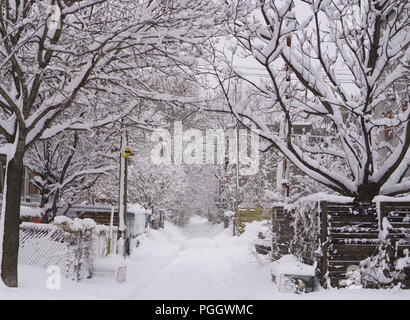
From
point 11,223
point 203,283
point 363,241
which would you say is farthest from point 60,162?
point 363,241

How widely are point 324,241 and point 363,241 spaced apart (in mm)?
787

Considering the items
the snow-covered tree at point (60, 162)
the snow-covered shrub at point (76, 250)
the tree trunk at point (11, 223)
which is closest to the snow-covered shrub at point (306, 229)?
the snow-covered shrub at point (76, 250)

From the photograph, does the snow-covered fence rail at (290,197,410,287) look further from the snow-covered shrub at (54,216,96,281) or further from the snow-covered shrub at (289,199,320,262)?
the snow-covered shrub at (54,216,96,281)

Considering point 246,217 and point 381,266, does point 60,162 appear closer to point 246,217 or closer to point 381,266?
point 381,266

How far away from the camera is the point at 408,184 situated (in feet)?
37.7

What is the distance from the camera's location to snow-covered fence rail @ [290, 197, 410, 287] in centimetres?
1030

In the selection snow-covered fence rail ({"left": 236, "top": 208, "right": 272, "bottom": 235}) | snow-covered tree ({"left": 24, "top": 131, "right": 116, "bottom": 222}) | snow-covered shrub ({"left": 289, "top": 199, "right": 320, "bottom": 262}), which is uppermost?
snow-covered tree ({"left": 24, "top": 131, "right": 116, "bottom": 222})

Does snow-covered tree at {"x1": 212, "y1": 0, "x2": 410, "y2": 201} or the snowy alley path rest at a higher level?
snow-covered tree at {"x1": 212, "y1": 0, "x2": 410, "y2": 201}

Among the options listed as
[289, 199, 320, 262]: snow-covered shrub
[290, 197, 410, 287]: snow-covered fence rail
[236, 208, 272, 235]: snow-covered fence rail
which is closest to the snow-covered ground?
[290, 197, 410, 287]: snow-covered fence rail

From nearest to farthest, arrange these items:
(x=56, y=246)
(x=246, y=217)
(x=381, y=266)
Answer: (x=381, y=266)
(x=56, y=246)
(x=246, y=217)

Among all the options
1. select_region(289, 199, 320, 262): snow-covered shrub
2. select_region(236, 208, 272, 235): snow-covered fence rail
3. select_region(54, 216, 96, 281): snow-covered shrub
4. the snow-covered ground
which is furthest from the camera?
select_region(236, 208, 272, 235): snow-covered fence rail

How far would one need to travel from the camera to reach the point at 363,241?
34.4 feet

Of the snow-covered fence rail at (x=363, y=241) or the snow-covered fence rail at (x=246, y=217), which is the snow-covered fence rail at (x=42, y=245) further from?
the snow-covered fence rail at (x=246, y=217)

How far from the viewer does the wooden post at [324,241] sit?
411 inches
